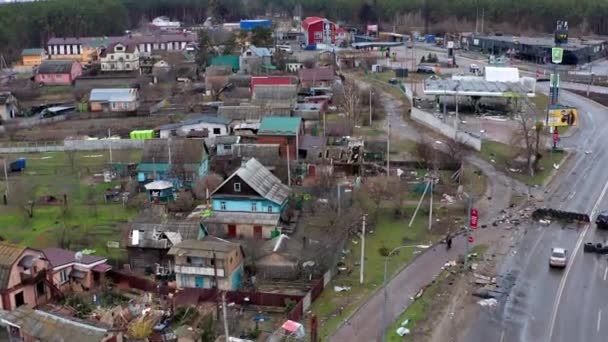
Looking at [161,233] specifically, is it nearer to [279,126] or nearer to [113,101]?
[279,126]

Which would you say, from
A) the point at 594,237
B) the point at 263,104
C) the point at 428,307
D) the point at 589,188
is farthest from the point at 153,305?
the point at 263,104

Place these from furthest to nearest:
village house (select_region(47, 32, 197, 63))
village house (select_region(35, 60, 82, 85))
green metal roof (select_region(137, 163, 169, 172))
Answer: village house (select_region(47, 32, 197, 63)) < village house (select_region(35, 60, 82, 85)) < green metal roof (select_region(137, 163, 169, 172))

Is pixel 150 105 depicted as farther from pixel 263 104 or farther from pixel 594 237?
pixel 594 237

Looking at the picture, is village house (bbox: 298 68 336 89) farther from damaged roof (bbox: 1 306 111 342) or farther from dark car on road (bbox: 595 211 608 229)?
damaged roof (bbox: 1 306 111 342)

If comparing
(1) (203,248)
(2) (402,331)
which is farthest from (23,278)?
(2) (402,331)

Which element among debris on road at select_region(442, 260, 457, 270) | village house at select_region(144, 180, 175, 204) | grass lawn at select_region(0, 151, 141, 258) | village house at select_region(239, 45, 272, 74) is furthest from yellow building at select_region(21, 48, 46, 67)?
debris on road at select_region(442, 260, 457, 270)

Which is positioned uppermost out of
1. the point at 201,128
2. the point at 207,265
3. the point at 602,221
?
the point at 201,128

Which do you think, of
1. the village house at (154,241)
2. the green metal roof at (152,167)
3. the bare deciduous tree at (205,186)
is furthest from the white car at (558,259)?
the green metal roof at (152,167)
